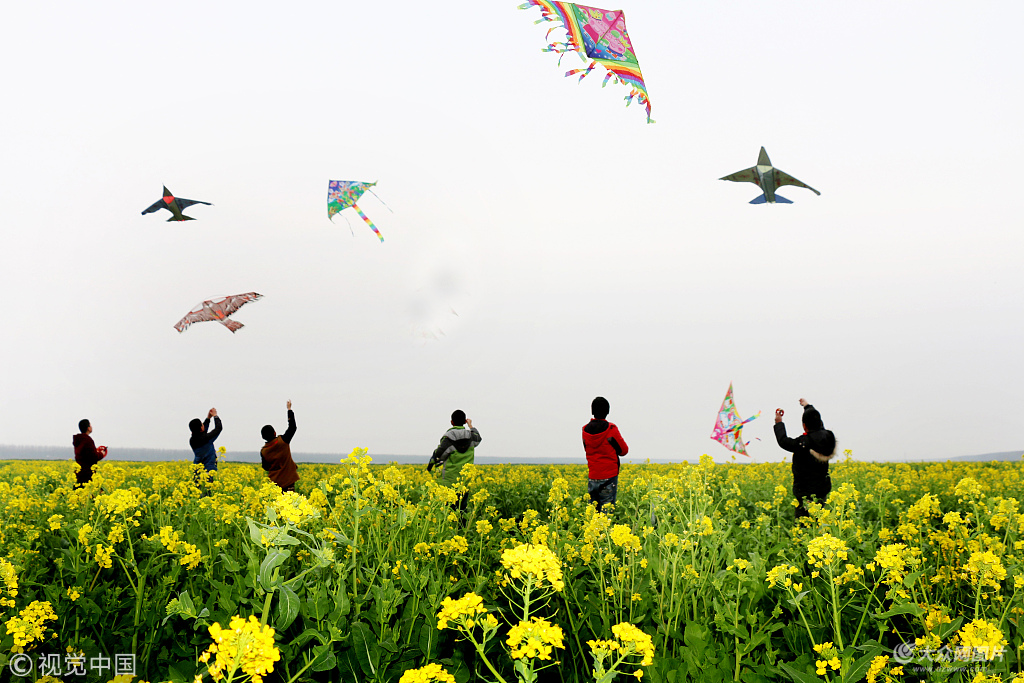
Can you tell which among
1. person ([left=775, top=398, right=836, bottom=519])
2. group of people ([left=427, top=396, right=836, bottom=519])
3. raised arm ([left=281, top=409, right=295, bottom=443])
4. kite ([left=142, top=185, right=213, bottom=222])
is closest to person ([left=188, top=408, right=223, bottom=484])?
raised arm ([left=281, top=409, right=295, bottom=443])

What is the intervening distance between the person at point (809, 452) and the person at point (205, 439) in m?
9.24

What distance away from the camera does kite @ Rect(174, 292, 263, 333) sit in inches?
376

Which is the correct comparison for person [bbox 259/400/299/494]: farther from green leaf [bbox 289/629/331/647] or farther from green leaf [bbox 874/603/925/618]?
green leaf [bbox 874/603/925/618]

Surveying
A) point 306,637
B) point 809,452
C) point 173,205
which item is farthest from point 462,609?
point 173,205

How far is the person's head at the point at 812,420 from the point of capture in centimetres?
679

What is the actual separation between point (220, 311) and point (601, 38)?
7531 millimetres

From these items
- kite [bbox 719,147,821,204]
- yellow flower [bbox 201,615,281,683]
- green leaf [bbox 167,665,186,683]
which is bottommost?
green leaf [bbox 167,665,186,683]

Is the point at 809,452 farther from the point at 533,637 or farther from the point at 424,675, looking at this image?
the point at 424,675

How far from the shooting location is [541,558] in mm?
2027

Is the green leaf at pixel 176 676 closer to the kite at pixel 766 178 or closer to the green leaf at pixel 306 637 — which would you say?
the green leaf at pixel 306 637

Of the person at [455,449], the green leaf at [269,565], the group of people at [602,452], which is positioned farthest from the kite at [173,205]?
the green leaf at [269,565]

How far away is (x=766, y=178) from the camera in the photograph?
26.5 feet

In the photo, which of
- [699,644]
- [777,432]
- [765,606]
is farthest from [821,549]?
[777,432]

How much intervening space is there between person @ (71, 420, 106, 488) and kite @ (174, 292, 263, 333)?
2.05 meters
